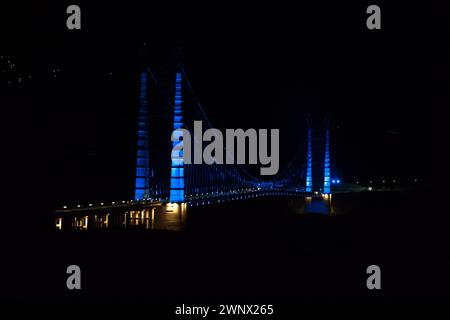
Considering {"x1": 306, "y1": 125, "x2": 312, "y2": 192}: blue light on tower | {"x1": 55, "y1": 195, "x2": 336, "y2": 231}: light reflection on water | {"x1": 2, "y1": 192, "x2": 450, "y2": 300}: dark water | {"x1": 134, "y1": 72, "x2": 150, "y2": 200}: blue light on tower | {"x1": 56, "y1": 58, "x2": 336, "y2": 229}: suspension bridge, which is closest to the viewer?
{"x1": 2, "y1": 192, "x2": 450, "y2": 300}: dark water

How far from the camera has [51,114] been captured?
946 cm

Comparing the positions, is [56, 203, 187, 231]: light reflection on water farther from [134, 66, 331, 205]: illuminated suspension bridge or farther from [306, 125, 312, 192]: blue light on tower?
[306, 125, 312, 192]: blue light on tower

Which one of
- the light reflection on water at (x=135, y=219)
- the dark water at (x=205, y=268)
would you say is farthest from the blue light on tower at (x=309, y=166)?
the dark water at (x=205, y=268)

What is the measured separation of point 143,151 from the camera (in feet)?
62.8

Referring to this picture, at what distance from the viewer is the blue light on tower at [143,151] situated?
735 inches

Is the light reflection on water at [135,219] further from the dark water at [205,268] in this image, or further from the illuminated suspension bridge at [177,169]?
the dark water at [205,268]

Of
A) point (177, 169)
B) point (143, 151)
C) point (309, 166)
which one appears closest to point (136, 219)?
point (177, 169)

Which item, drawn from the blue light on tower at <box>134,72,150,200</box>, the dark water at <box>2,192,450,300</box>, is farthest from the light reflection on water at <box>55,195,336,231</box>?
the dark water at <box>2,192,450,300</box>

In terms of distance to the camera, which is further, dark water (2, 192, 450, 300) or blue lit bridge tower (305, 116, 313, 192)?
blue lit bridge tower (305, 116, 313, 192)

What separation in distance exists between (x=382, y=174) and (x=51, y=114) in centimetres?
3828

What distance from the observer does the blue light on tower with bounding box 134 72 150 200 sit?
735 inches

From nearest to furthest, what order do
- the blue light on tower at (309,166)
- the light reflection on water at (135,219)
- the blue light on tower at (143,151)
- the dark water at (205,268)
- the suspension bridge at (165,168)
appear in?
the dark water at (205,268), the light reflection on water at (135,219), the suspension bridge at (165,168), the blue light on tower at (143,151), the blue light on tower at (309,166)

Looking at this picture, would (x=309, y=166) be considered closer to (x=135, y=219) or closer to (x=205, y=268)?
(x=135, y=219)

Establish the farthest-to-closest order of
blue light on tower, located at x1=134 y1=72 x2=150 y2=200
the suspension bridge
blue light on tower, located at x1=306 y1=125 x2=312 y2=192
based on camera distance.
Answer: blue light on tower, located at x1=306 y1=125 x2=312 y2=192 → blue light on tower, located at x1=134 y1=72 x2=150 y2=200 → the suspension bridge
